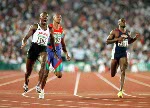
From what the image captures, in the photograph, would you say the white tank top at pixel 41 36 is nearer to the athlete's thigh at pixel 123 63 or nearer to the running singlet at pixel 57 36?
the running singlet at pixel 57 36

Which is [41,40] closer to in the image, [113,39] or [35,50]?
[35,50]

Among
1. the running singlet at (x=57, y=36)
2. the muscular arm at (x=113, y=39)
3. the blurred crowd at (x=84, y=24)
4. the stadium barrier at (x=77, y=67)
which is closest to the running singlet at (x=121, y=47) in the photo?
the muscular arm at (x=113, y=39)

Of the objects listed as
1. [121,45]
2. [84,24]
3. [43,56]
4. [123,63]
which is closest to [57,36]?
[43,56]

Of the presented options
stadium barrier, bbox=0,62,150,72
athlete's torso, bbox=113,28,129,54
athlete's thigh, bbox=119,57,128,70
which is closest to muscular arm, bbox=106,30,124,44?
athlete's torso, bbox=113,28,129,54

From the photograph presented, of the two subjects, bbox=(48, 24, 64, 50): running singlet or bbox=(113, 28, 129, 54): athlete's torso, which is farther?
bbox=(113, 28, 129, 54): athlete's torso

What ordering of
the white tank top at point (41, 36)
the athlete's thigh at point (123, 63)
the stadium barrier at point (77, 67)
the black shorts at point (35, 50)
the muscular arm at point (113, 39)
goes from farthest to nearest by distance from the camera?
the stadium barrier at point (77, 67) → the athlete's thigh at point (123, 63) → the muscular arm at point (113, 39) → the black shorts at point (35, 50) → the white tank top at point (41, 36)

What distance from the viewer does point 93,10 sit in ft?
→ 139

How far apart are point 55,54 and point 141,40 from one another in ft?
83.2

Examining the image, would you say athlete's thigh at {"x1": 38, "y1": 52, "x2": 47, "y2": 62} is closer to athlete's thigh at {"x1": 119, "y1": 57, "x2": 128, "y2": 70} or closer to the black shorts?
the black shorts

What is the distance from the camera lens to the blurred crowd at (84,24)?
3747cm

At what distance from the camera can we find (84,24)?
1597 inches

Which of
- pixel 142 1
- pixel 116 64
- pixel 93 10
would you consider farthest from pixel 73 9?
Answer: pixel 116 64

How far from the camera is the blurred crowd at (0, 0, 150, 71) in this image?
37.5m

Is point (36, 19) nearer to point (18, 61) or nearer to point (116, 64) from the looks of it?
point (18, 61)
